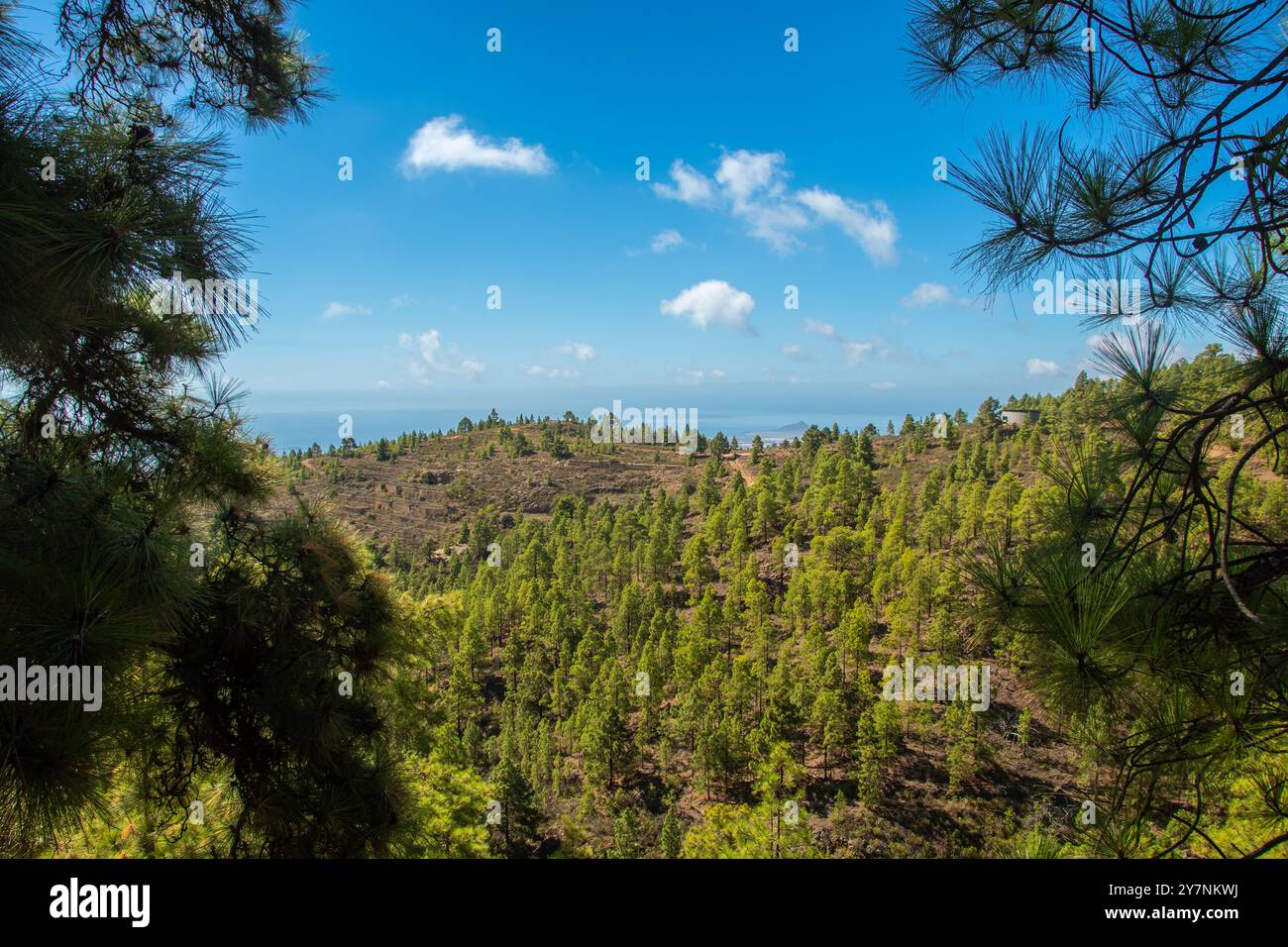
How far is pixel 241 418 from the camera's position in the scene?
124 inches

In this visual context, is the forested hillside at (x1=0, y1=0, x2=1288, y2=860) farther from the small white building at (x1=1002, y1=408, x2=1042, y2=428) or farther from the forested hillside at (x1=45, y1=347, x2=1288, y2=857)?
the small white building at (x1=1002, y1=408, x2=1042, y2=428)

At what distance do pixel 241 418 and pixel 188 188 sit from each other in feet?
4.78

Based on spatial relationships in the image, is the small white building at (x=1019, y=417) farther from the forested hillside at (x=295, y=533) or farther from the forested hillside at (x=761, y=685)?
the forested hillside at (x=295, y=533)

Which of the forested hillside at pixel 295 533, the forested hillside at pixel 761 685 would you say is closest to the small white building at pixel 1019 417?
the forested hillside at pixel 761 685

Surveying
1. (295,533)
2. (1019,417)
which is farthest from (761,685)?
(1019,417)

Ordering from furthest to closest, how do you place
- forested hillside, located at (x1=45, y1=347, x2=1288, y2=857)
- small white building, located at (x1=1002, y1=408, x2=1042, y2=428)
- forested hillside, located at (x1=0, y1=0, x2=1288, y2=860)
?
small white building, located at (x1=1002, y1=408, x2=1042, y2=428)
forested hillside, located at (x1=45, y1=347, x2=1288, y2=857)
forested hillside, located at (x1=0, y1=0, x2=1288, y2=860)

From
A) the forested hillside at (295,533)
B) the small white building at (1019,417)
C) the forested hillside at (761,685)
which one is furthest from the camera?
the small white building at (1019,417)

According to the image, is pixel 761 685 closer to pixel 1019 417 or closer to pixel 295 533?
pixel 295 533

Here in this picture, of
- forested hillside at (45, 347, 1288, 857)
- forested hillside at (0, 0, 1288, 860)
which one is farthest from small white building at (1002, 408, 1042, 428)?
forested hillside at (0, 0, 1288, 860)

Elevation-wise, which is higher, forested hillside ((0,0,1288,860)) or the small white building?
the small white building

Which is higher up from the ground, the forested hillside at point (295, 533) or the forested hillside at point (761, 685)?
the forested hillside at point (295, 533)
